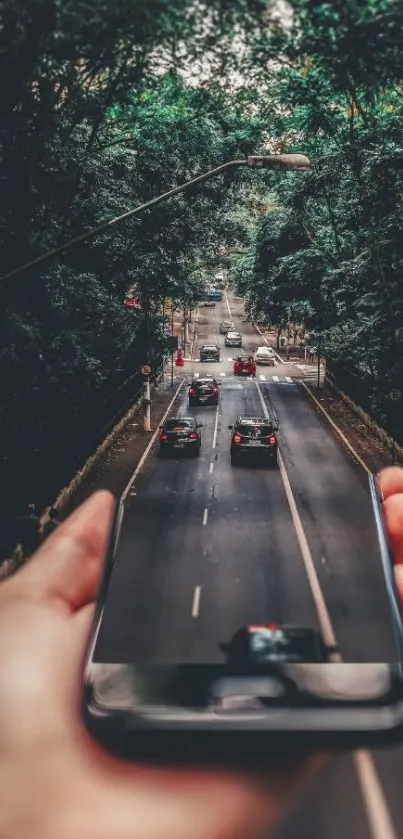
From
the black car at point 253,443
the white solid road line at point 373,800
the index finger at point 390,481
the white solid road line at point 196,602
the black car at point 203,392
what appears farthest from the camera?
the black car at point 203,392

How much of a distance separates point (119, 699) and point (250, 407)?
33.1 m

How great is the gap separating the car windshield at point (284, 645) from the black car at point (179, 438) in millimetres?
7730

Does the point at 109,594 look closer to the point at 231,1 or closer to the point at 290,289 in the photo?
the point at 231,1

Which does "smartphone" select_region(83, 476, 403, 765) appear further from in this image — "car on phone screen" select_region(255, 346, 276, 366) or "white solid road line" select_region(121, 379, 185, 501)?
"car on phone screen" select_region(255, 346, 276, 366)

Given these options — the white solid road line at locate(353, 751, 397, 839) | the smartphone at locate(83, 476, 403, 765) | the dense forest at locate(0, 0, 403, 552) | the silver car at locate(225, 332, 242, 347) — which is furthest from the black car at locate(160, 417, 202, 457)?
the silver car at locate(225, 332, 242, 347)

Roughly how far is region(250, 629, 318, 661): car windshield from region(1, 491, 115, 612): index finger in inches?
46.3

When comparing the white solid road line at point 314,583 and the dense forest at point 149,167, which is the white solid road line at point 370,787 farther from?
the dense forest at point 149,167

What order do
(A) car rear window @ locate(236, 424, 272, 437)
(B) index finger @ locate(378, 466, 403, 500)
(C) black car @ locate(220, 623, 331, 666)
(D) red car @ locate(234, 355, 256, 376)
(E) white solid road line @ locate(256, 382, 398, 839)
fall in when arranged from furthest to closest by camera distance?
(D) red car @ locate(234, 355, 256, 376) → (A) car rear window @ locate(236, 424, 272, 437) → (B) index finger @ locate(378, 466, 403, 500) → (E) white solid road line @ locate(256, 382, 398, 839) → (C) black car @ locate(220, 623, 331, 666)

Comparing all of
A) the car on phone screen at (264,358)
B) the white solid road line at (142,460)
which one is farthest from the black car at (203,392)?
the car on phone screen at (264,358)

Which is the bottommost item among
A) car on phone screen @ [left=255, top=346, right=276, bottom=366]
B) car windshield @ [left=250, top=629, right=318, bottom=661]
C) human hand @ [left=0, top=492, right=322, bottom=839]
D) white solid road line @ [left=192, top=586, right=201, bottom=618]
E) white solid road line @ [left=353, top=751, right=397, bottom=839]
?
white solid road line @ [left=353, top=751, right=397, bottom=839]

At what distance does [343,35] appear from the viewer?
8906 mm

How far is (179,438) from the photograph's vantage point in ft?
48.1

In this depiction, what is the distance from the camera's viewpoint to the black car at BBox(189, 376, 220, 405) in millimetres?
30281

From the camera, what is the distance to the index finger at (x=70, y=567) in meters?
4.73
